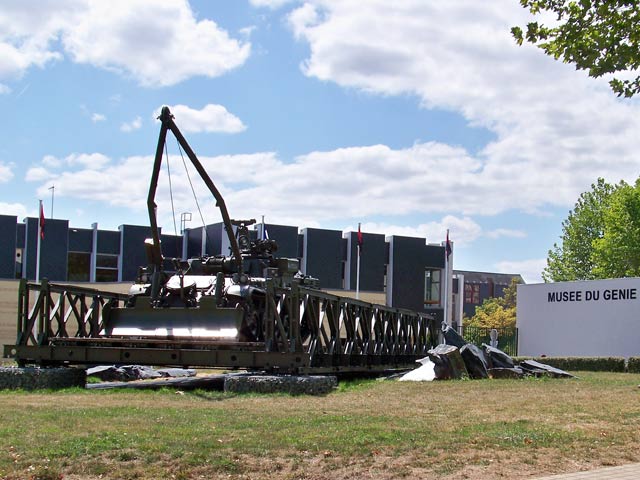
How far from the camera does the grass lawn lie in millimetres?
7207

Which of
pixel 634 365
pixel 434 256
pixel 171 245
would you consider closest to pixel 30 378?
pixel 634 365

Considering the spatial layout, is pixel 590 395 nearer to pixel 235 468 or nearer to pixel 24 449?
pixel 235 468

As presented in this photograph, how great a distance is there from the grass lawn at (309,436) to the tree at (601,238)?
127 ft

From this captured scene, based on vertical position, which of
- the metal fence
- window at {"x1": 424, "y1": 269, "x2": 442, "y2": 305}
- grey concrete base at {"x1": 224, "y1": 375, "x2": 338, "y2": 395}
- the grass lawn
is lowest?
the grass lawn

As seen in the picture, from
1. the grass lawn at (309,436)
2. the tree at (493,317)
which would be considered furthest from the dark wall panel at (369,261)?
the grass lawn at (309,436)

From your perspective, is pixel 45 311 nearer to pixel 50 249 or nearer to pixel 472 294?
pixel 50 249

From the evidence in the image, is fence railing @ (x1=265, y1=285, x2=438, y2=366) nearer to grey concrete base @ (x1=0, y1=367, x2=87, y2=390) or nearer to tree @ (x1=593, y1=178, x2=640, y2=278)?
grey concrete base @ (x1=0, y1=367, x2=87, y2=390)

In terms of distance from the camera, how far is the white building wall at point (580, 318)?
29812 mm

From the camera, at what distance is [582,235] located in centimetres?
6156

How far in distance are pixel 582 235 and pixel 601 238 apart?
7.71 m

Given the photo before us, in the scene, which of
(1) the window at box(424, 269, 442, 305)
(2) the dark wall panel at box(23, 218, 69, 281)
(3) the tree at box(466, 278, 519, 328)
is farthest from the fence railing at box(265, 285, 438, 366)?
(3) the tree at box(466, 278, 519, 328)

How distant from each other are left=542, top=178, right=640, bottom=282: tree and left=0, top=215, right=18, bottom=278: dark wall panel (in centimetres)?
3194

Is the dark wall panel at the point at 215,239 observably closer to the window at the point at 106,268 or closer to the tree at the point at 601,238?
the window at the point at 106,268

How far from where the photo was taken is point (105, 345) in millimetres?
15281
